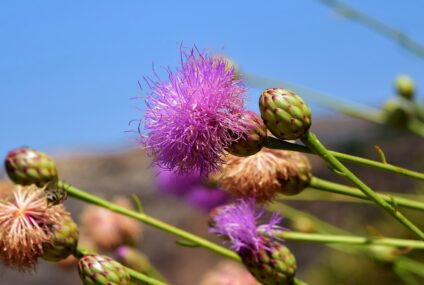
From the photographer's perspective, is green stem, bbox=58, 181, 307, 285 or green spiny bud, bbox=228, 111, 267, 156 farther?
green stem, bbox=58, 181, 307, 285

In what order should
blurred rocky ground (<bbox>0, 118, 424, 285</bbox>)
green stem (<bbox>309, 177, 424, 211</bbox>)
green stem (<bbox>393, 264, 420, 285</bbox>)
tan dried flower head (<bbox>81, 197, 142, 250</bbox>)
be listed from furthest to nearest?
blurred rocky ground (<bbox>0, 118, 424, 285</bbox>)
tan dried flower head (<bbox>81, 197, 142, 250</bbox>)
green stem (<bbox>393, 264, 420, 285</bbox>)
green stem (<bbox>309, 177, 424, 211</bbox>)

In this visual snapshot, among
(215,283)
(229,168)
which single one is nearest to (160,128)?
(229,168)

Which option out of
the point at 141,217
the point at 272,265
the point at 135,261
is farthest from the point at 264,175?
the point at 135,261

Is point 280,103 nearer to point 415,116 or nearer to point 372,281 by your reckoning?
point 415,116

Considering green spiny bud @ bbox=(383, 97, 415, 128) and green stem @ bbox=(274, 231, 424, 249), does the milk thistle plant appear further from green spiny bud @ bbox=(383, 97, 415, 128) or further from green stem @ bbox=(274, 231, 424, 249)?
green spiny bud @ bbox=(383, 97, 415, 128)

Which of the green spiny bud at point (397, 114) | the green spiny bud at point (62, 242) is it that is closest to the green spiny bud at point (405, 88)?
the green spiny bud at point (397, 114)

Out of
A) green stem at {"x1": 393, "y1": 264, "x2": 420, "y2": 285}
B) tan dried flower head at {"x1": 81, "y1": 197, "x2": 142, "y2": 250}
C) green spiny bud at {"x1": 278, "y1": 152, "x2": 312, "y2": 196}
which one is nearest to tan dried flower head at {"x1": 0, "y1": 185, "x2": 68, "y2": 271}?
green spiny bud at {"x1": 278, "y1": 152, "x2": 312, "y2": 196}

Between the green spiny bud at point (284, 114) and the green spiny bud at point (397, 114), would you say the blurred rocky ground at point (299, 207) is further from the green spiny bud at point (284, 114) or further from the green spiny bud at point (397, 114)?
the green spiny bud at point (284, 114)
